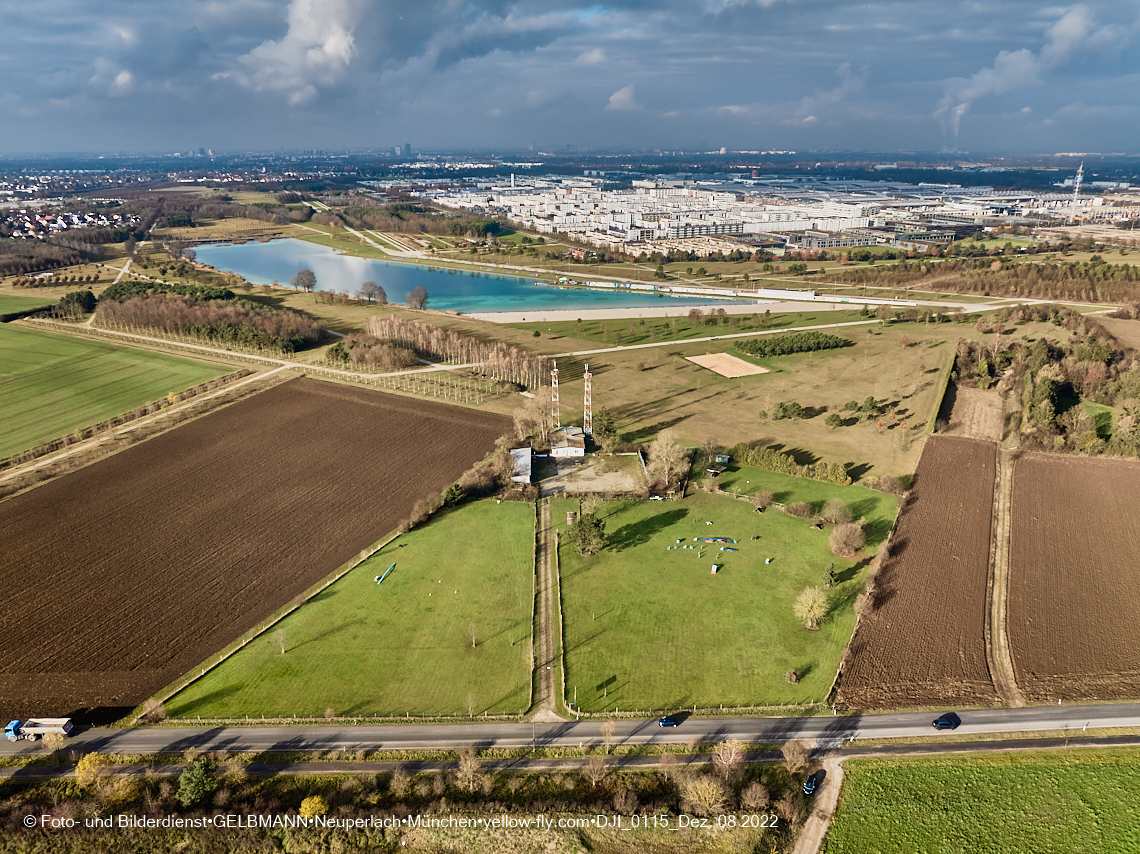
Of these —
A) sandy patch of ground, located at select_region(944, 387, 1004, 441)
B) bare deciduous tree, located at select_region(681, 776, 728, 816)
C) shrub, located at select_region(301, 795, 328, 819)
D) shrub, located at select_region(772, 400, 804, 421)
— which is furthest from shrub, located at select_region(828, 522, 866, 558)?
shrub, located at select_region(301, 795, 328, 819)

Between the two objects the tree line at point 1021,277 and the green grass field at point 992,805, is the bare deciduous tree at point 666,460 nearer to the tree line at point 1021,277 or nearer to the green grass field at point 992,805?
the green grass field at point 992,805

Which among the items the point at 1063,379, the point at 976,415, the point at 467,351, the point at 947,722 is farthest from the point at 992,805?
the point at 467,351

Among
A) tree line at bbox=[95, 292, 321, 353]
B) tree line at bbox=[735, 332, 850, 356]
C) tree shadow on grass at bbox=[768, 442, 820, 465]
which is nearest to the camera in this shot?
tree shadow on grass at bbox=[768, 442, 820, 465]

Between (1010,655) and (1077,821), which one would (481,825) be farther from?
(1010,655)

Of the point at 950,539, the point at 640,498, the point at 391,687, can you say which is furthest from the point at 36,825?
the point at 950,539

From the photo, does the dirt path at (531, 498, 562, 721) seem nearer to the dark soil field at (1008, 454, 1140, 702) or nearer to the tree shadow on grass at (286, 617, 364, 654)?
the tree shadow on grass at (286, 617, 364, 654)

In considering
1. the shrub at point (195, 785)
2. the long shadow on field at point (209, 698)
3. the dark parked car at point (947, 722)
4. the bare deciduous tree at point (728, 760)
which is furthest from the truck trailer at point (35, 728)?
the dark parked car at point (947, 722)
